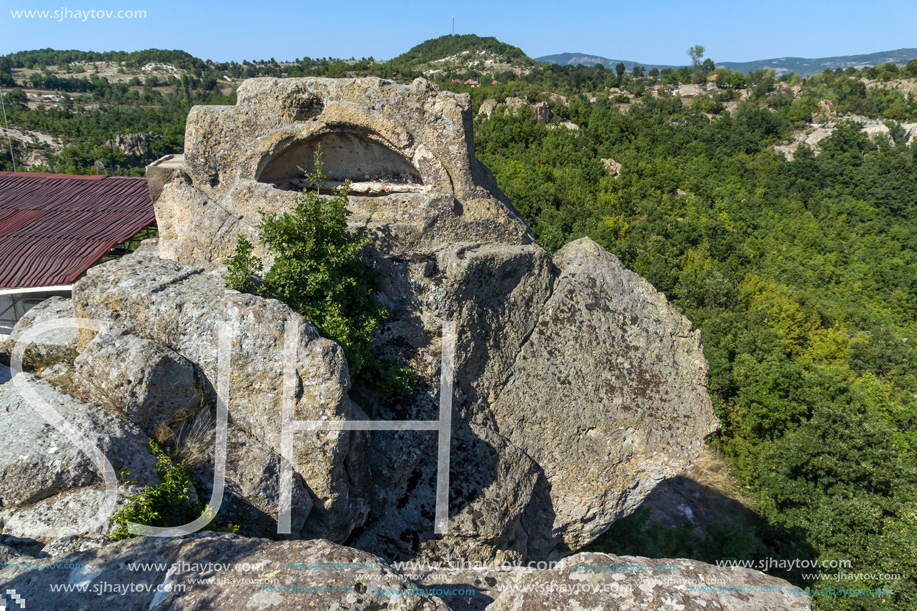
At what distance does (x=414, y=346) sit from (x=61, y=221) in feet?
46.3

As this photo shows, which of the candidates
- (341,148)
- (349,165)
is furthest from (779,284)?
(341,148)

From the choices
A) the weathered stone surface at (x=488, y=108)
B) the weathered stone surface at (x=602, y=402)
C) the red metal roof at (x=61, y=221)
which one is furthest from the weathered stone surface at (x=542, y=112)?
the weathered stone surface at (x=602, y=402)

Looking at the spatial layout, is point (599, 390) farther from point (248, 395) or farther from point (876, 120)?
point (876, 120)

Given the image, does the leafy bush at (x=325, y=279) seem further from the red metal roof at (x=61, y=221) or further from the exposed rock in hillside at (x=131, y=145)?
the exposed rock in hillside at (x=131, y=145)

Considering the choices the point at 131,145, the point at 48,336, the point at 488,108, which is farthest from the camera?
the point at 131,145

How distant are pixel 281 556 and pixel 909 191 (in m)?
67.8

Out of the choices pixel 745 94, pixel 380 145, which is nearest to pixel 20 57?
pixel 745 94

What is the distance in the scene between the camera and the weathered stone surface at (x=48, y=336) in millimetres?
6621

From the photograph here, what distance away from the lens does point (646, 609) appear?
434cm

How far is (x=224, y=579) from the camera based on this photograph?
425 cm

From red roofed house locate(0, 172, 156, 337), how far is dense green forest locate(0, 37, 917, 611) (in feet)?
50.3

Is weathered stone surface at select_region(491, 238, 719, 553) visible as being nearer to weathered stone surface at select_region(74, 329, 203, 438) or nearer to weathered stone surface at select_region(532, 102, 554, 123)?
weathered stone surface at select_region(74, 329, 203, 438)

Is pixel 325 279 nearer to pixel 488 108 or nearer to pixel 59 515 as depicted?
pixel 59 515

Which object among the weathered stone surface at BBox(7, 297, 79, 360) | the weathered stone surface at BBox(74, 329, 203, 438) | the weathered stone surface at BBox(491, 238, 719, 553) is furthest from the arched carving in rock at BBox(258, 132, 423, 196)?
the weathered stone surface at BBox(74, 329, 203, 438)
